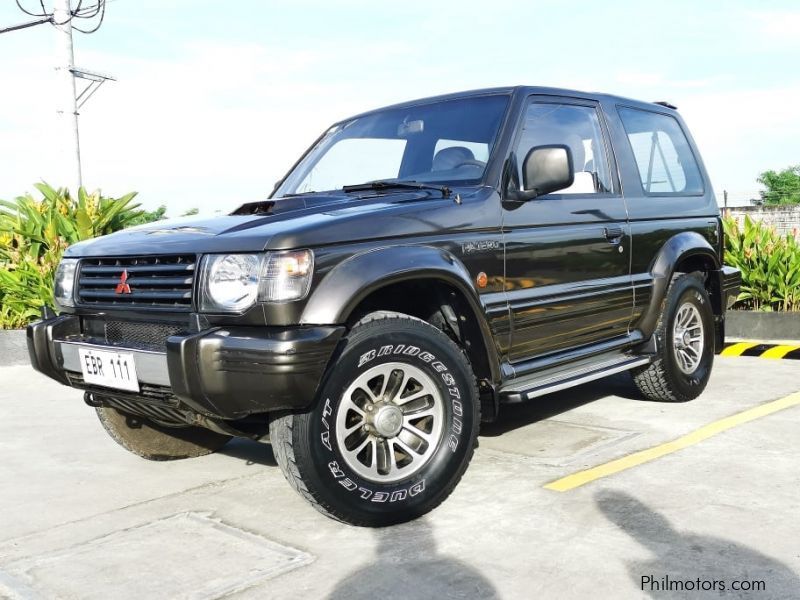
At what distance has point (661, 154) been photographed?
529cm

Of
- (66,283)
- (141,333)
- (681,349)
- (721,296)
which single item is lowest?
(681,349)

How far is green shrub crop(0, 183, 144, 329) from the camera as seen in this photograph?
28.2 feet

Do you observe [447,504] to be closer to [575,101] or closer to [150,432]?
[150,432]

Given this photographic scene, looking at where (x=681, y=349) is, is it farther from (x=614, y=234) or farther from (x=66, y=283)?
(x=66, y=283)

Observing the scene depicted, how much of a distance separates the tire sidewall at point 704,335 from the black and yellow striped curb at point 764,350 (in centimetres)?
158

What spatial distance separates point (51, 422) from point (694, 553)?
4315mm

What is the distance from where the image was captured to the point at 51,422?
5.59m

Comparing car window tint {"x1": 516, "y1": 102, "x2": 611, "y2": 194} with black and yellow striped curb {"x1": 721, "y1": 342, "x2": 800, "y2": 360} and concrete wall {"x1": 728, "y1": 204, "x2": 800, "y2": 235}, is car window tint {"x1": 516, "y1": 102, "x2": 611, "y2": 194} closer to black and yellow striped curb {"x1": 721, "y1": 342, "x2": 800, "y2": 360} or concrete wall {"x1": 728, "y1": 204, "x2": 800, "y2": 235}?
black and yellow striped curb {"x1": 721, "y1": 342, "x2": 800, "y2": 360}

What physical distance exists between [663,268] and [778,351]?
2603 millimetres

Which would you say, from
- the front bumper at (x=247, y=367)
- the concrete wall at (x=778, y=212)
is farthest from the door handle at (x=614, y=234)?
the concrete wall at (x=778, y=212)

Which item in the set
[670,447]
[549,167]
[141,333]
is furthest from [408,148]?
[670,447]

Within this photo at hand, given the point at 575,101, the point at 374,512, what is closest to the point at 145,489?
the point at 374,512

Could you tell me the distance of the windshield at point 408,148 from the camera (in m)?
4.15

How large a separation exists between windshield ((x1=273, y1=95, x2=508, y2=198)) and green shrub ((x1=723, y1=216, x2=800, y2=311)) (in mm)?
4955
